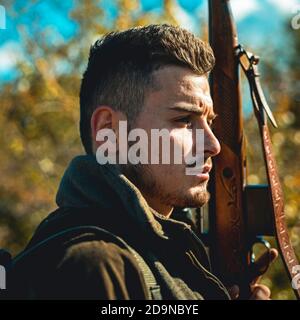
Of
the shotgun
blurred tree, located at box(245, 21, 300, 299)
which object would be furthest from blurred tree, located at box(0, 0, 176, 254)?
the shotgun

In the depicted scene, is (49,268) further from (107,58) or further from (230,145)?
(230,145)

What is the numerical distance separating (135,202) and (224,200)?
798 millimetres

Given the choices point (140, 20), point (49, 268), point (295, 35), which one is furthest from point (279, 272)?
point (295, 35)

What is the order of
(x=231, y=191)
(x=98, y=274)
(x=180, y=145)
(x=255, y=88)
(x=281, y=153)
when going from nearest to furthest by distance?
(x=98, y=274) → (x=180, y=145) → (x=255, y=88) → (x=231, y=191) → (x=281, y=153)

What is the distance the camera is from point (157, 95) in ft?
6.28

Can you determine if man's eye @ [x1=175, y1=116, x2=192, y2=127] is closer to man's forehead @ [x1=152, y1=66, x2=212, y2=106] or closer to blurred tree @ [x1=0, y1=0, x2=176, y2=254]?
man's forehead @ [x1=152, y1=66, x2=212, y2=106]

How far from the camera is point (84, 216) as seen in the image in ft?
5.67

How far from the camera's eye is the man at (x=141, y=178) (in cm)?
163

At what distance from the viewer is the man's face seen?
1.90 meters

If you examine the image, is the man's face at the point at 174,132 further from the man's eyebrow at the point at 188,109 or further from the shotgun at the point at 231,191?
the shotgun at the point at 231,191

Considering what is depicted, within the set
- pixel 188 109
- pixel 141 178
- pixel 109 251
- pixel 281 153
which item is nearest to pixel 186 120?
pixel 188 109

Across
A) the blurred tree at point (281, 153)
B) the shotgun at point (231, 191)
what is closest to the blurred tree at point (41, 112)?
the blurred tree at point (281, 153)

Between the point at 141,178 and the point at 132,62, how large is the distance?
13.0 inches

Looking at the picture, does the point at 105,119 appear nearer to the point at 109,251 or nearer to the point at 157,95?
the point at 157,95
